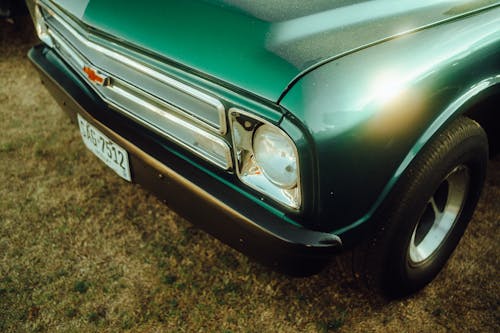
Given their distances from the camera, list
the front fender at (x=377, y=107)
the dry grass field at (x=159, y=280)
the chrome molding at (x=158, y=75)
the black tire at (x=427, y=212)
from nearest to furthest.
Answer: the front fender at (x=377, y=107)
the chrome molding at (x=158, y=75)
the black tire at (x=427, y=212)
the dry grass field at (x=159, y=280)

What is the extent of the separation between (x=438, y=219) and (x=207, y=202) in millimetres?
1136

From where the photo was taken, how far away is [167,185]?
5.34ft

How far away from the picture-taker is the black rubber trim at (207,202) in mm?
1349

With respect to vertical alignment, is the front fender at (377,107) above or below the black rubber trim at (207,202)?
above

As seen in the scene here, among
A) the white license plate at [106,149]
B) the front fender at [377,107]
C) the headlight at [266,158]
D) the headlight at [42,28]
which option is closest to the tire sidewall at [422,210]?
the front fender at [377,107]

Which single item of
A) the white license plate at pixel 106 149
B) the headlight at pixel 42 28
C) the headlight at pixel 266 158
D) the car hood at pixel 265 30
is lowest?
the white license plate at pixel 106 149

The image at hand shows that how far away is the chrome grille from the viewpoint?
1438 millimetres

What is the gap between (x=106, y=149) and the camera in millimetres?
1861

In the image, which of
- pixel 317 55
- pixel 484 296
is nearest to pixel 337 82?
pixel 317 55

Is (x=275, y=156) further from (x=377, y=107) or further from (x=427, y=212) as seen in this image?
(x=427, y=212)

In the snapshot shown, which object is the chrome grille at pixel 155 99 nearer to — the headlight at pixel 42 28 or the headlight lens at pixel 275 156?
the headlight lens at pixel 275 156

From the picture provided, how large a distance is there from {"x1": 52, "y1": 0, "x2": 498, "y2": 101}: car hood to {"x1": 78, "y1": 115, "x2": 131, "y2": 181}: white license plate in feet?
1.41

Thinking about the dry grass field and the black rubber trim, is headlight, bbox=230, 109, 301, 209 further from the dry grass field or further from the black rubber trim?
the dry grass field

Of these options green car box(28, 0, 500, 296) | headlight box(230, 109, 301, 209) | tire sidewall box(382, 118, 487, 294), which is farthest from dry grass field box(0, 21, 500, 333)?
headlight box(230, 109, 301, 209)
